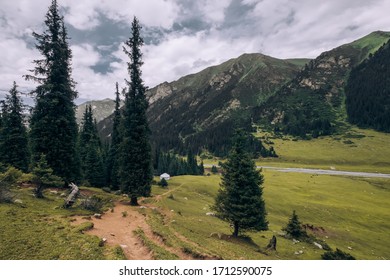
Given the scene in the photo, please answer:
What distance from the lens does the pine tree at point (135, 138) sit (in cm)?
3128

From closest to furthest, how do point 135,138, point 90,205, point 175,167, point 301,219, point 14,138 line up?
point 90,205 → point 135,138 → point 14,138 → point 301,219 → point 175,167

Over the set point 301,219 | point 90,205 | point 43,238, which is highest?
point 43,238

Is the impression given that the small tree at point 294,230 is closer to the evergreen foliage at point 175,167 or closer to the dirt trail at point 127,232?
the dirt trail at point 127,232

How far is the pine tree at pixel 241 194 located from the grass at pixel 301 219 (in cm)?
258

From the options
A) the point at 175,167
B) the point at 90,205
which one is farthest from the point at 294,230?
the point at 175,167

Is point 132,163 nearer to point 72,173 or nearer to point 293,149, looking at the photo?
point 72,173

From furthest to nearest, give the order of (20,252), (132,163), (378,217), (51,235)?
(378,217)
(132,163)
(51,235)
(20,252)

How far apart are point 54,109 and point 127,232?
21.3 meters

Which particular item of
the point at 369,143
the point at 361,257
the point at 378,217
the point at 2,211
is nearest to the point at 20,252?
the point at 2,211

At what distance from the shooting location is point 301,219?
5078cm

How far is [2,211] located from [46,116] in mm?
15184

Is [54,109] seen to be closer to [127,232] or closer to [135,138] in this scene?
[135,138]

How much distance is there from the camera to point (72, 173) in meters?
31.7

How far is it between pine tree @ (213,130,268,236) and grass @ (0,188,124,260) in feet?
57.1
